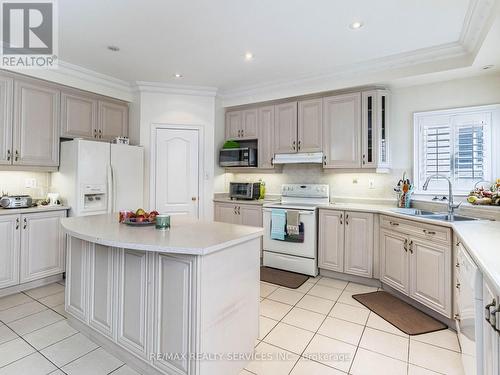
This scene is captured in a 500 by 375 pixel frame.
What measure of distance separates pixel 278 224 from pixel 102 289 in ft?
7.47

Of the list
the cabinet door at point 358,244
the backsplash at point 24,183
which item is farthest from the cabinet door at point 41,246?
the cabinet door at point 358,244

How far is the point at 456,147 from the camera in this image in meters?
3.23

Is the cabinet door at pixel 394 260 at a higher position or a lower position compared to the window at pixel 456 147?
lower

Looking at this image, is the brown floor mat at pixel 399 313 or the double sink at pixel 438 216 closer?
the brown floor mat at pixel 399 313

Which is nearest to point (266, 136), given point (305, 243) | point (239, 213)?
point (239, 213)

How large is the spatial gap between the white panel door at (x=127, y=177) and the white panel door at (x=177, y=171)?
26 centimetres

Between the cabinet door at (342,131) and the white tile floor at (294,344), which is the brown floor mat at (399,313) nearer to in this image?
the white tile floor at (294,344)

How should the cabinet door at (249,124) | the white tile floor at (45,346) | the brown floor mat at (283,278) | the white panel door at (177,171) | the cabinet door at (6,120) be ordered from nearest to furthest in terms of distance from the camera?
the white tile floor at (45,346) → the cabinet door at (6,120) → the brown floor mat at (283,278) → the white panel door at (177,171) → the cabinet door at (249,124)


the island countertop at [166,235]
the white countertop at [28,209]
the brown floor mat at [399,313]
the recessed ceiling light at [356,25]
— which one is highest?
the recessed ceiling light at [356,25]

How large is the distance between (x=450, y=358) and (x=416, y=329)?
1.23 ft

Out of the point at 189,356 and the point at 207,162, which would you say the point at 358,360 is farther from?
the point at 207,162

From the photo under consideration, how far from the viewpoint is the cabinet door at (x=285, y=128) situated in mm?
4016

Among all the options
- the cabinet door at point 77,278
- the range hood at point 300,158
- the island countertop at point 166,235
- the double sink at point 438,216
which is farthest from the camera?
the range hood at point 300,158

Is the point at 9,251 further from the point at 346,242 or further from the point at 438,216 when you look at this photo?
the point at 438,216
